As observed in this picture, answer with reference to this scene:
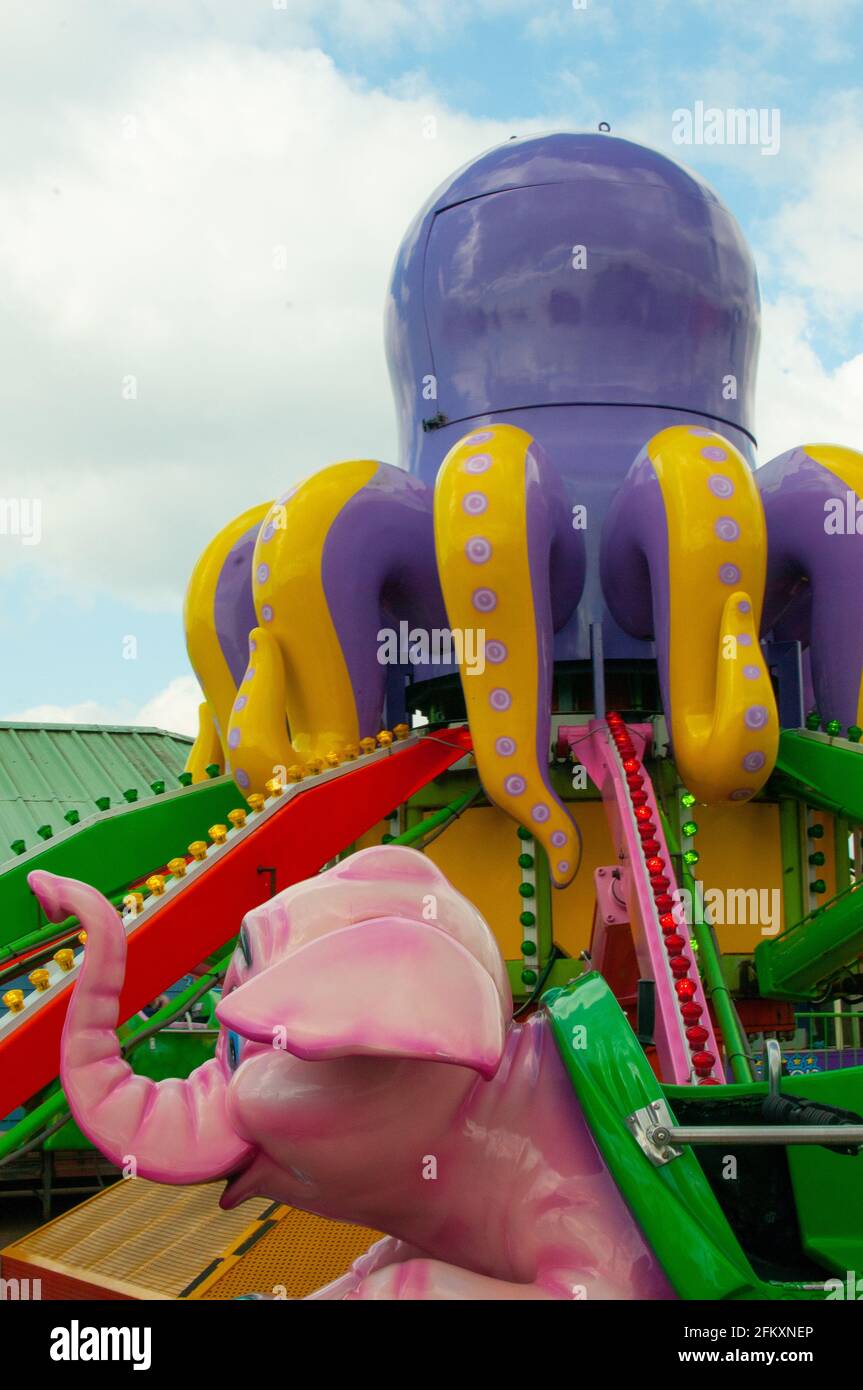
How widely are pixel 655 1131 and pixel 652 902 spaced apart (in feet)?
12.5

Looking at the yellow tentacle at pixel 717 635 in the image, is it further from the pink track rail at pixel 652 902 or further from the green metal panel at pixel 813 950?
the green metal panel at pixel 813 950

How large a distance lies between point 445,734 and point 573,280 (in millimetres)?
3373

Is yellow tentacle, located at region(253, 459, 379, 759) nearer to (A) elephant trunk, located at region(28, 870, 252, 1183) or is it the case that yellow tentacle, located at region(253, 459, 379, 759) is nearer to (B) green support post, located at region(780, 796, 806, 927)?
(B) green support post, located at region(780, 796, 806, 927)

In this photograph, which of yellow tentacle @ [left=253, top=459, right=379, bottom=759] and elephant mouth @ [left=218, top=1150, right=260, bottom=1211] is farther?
yellow tentacle @ [left=253, top=459, right=379, bottom=759]

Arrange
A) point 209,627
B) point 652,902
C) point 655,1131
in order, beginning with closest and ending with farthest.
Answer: point 655,1131
point 652,902
point 209,627

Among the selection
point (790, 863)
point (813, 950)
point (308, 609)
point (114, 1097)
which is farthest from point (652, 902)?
point (114, 1097)

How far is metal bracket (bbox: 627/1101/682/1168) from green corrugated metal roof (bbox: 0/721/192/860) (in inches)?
633

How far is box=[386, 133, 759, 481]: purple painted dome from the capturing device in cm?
1011

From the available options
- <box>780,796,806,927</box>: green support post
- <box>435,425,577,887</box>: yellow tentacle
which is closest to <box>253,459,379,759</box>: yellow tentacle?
<box>435,425,577,887</box>: yellow tentacle

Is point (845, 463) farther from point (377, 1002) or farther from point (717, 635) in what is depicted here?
point (377, 1002)

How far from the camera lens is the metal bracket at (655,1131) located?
107 inches

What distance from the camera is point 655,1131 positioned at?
271 cm

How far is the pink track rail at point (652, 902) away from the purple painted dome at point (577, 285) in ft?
9.46

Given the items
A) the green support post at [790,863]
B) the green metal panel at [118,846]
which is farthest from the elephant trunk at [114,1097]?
the green support post at [790,863]
